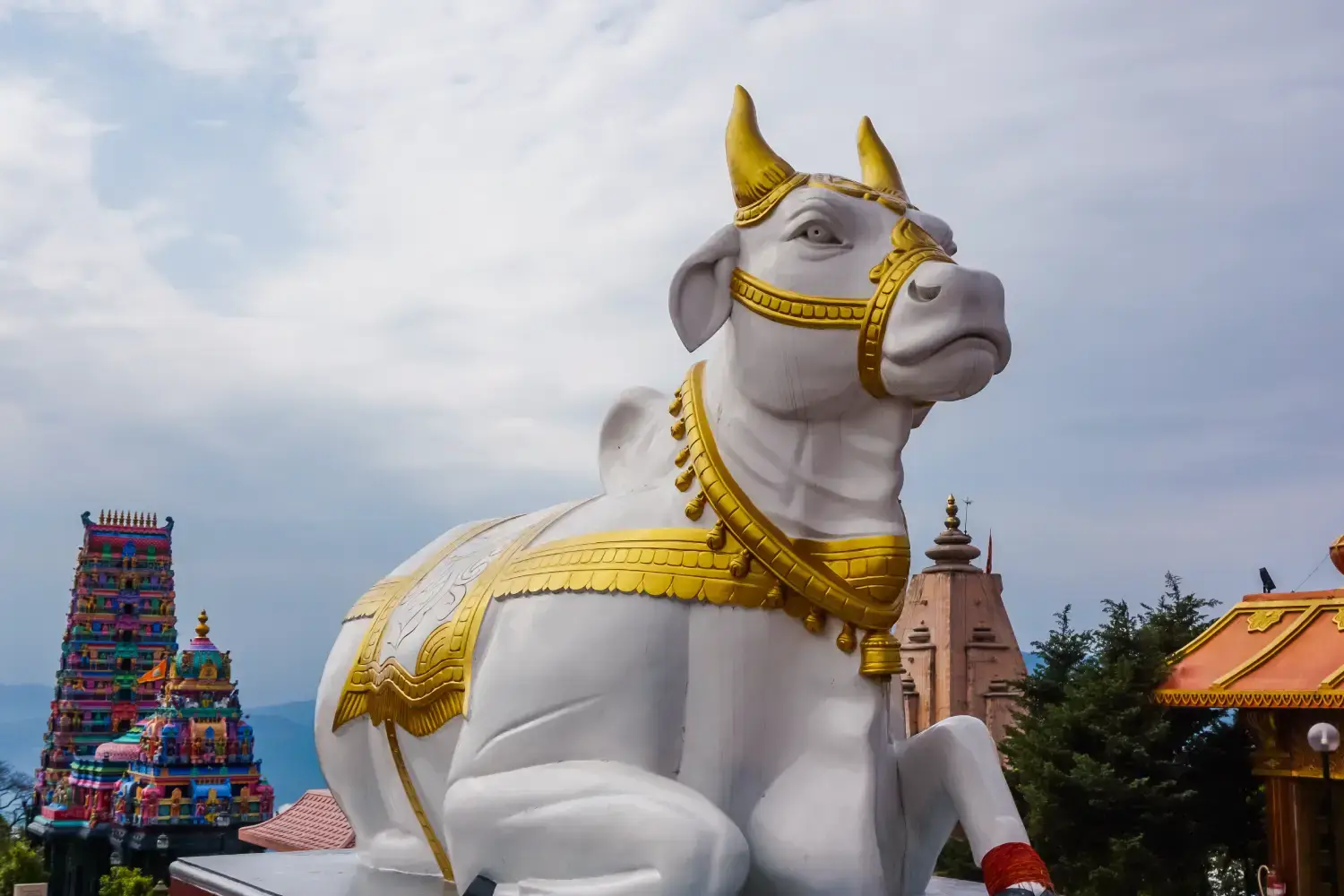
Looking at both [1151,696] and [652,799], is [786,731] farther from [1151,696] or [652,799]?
[1151,696]

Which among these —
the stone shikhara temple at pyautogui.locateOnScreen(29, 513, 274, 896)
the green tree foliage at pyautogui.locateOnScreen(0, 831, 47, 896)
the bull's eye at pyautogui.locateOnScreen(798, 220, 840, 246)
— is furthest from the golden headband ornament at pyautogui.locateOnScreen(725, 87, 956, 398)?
the green tree foliage at pyautogui.locateOnScreen(0, 831, 47, 896)

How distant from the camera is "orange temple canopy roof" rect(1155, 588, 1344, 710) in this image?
9.72 meters

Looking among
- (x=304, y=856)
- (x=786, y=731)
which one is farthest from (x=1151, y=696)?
(x=786, y=731)

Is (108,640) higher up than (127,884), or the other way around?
(108,640)

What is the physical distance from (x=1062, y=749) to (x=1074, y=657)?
70.4 inches

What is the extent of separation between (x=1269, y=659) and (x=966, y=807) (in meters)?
8.46

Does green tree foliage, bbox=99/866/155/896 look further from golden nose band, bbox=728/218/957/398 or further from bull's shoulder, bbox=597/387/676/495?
golden nose band, bbox=728/218/957/398

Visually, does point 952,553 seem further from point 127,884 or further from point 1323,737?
point 127,884

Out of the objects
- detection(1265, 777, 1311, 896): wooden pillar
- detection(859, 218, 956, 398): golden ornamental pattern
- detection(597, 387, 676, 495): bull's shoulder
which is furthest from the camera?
detection(1265, 777, 1311, 896): wooden pillar

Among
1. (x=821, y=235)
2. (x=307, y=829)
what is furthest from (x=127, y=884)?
(x=821, y=235)

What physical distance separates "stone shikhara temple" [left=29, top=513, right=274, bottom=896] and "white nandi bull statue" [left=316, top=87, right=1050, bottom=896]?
47.9 feet

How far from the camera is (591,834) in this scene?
8.97 ft

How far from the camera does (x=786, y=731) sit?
Answer: 2.95 m

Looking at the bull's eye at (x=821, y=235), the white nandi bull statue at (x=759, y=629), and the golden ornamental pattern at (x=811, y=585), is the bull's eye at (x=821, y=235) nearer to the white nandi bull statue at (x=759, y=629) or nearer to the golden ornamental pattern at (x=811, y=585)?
the white nandi bull statue at (x=759, y=629)
